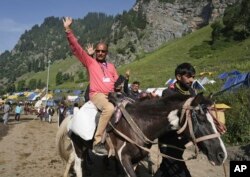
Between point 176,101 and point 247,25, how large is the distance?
7234 centimetres

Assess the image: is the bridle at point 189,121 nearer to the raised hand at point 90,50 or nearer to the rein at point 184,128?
the rein at point 184,128

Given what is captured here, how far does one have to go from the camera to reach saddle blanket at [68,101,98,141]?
6.88 m

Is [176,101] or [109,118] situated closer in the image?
[176,101]

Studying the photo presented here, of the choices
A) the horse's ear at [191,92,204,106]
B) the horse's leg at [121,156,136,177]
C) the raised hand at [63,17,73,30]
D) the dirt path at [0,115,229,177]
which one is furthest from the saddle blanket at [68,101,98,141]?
the horse's ear at [191,92,204,106]

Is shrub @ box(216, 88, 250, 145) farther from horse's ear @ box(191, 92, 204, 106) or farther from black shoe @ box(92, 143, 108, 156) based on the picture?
horse's ear @ box(191, 92, 204, 106)

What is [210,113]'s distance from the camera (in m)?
5.37

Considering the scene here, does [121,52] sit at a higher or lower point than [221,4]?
lower

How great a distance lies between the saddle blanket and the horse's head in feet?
6.33

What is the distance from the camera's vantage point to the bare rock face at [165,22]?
15875 cm

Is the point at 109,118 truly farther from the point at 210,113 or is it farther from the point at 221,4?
the point at 221,4

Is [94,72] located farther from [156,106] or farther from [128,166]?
[128,166]

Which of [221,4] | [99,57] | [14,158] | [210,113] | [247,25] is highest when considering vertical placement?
[221,4]

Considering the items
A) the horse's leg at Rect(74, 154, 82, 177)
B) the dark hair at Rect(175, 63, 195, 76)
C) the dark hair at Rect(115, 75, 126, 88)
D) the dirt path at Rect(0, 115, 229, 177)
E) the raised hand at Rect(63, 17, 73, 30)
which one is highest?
the raised hand at Rect(63, 17, 73, 30)

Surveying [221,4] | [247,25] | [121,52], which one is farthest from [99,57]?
[121,52]
